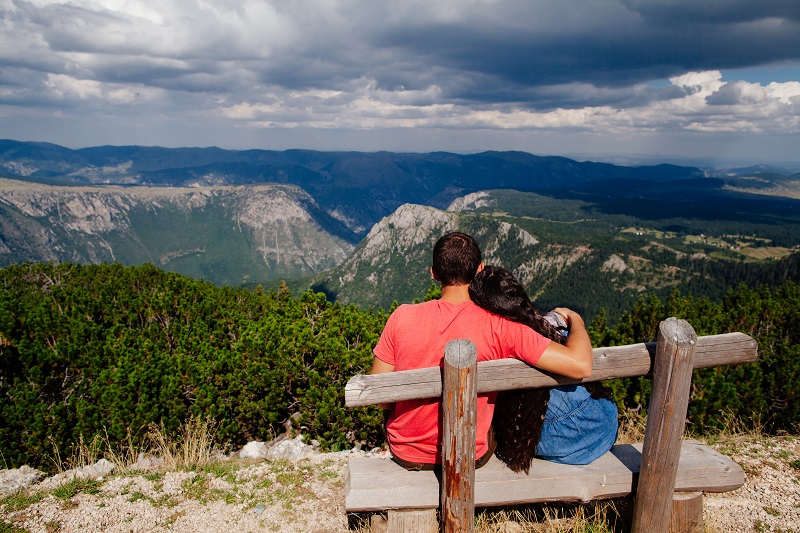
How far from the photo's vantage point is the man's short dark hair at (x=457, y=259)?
4.85 meters

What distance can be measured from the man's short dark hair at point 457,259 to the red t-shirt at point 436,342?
0.30 metres

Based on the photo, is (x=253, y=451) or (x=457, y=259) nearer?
(x=457, y=259)

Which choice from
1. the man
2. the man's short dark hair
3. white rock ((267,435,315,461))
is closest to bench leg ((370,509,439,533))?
the man

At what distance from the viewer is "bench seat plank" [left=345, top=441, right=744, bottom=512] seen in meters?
5.10

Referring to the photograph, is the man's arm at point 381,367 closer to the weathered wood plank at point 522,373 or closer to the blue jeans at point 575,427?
the weathered wood plank at point 522,373

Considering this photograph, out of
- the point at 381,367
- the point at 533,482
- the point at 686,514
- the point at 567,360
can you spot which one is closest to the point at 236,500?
the point at 381,367

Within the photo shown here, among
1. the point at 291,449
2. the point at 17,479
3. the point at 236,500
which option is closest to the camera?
the point at 236,500

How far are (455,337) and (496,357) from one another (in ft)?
1.66

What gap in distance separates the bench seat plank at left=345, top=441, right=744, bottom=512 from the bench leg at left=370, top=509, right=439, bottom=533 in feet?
0.25

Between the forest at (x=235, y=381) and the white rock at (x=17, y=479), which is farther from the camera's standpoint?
the forest at (x=235, y=381)

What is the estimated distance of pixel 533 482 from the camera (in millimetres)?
5207

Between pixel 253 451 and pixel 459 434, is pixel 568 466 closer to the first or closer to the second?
pixel 459 434

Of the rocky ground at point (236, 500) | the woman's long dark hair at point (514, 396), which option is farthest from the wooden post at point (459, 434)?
the rocky ground at point (236, 500)

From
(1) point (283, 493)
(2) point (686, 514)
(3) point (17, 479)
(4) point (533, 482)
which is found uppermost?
(4) point (533, 482)
